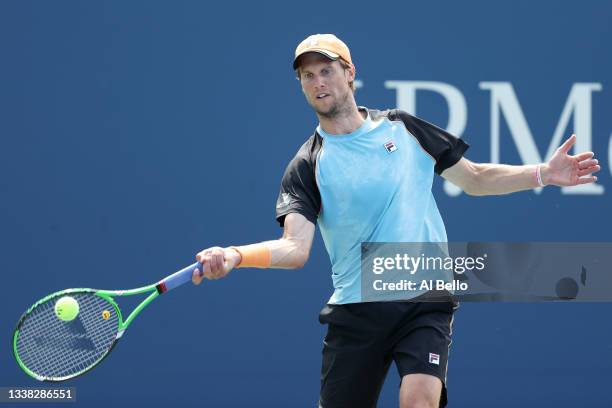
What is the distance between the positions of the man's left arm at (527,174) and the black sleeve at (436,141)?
0.15 feet

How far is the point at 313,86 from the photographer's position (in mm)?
4816

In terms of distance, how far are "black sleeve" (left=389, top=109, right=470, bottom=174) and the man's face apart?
0.79 feet

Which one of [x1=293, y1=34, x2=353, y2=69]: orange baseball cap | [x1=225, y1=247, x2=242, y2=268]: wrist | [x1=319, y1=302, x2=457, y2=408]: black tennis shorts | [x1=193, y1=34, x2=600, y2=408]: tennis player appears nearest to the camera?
[x1=225, y1=247, x2=242, y2=268]: wrist

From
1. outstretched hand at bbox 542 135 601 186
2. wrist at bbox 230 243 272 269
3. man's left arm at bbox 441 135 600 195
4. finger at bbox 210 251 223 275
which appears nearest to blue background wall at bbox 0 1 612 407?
man's left arm at bbox 441 135 600 195

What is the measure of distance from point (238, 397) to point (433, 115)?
181 cm

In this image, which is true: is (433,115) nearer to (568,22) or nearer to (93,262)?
(568,22)

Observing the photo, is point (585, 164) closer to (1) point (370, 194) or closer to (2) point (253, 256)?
(1) point (370, 194)

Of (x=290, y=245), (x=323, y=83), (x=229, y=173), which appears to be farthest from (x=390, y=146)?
(x=229, y=173)

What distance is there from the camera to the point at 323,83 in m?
4.81

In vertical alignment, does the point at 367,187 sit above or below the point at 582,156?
below

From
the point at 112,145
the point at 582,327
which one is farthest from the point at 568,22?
the point at 112,145

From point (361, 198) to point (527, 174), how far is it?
0.69 metres

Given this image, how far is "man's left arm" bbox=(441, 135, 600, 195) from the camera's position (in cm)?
482

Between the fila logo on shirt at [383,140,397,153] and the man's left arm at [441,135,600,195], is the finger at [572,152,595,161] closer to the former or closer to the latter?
the man's left arm at [441,135,600,195]
